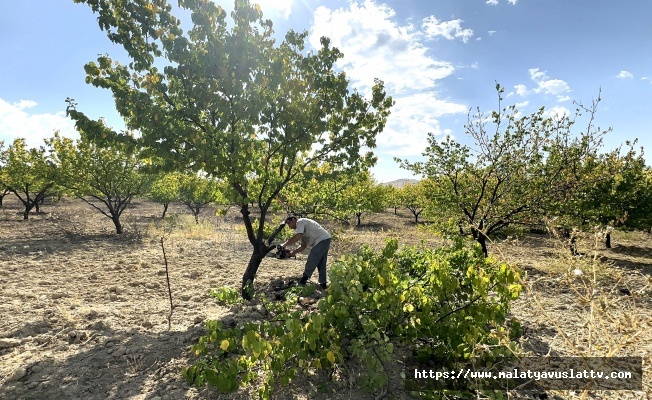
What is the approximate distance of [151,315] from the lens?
18.7ft

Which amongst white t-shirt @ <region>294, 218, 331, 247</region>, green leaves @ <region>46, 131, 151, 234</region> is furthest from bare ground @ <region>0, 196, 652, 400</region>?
green leaves @ <region>46, 131, 151, 234</region>

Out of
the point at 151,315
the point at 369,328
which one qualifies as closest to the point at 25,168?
the point at 151,315

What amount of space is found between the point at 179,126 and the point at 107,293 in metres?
4.18

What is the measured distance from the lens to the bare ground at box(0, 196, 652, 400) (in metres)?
2.46

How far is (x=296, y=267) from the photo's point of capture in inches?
380

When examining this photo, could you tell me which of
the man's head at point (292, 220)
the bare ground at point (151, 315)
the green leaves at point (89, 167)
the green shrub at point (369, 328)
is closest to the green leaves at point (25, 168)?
the green leaves at point (89, 167)

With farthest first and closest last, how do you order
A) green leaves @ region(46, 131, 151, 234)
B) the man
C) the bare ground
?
green leaves @ region(46, 131, 151, 234), the man, the bare ground

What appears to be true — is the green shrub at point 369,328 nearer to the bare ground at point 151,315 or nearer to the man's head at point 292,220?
the bare ground at point 151,315

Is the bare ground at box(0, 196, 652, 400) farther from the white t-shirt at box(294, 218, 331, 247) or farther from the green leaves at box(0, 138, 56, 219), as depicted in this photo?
the green leaves at box(0, 138, 56, 219)

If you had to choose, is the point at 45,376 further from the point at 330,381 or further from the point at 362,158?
→ the point at 362,158

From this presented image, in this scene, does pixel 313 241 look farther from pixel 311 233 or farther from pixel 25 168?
pixel 25 168

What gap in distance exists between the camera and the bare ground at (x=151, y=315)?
2463 millimetres

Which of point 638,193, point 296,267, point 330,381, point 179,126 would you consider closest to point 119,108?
point 179,126

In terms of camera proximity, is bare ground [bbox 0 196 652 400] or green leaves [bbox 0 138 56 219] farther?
green leaves [bbox 0 138 56 219]
